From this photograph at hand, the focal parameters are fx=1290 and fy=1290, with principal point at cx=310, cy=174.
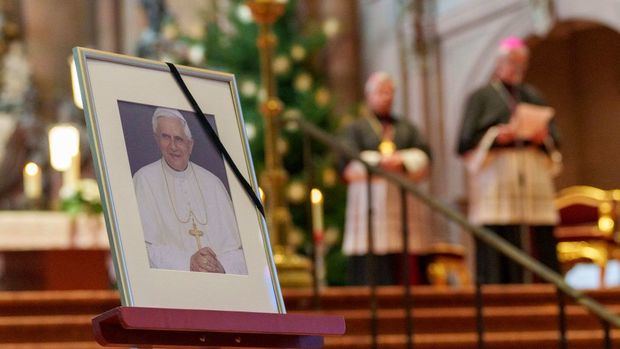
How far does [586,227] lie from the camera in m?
10.3

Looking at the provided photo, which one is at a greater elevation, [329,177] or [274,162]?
[329,177]

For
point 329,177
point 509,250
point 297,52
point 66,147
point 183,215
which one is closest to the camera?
point 183,215

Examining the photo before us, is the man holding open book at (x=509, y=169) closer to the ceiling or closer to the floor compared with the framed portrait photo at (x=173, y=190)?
closer to the ceiling

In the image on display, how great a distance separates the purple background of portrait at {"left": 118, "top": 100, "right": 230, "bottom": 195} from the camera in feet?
10.4

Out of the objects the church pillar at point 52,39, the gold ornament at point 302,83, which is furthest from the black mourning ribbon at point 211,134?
the church pillar at point 52,39

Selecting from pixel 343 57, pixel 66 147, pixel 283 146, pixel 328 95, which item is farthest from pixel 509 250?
pixel 343 57

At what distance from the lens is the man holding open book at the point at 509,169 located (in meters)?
8.43

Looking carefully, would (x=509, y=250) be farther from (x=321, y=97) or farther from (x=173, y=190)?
(x=321, y=97)

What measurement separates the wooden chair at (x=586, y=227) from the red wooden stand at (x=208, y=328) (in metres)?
7.07

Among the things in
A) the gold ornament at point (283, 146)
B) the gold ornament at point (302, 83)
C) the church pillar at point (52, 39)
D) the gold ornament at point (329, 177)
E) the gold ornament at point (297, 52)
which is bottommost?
the gold ornament at point (329, 177)

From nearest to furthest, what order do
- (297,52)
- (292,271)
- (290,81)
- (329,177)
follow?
(292,271), (329,177), (297,52), (290,81)

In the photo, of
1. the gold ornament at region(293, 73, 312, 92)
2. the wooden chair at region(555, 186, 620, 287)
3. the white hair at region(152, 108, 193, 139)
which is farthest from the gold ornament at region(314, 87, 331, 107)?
the white hair at region(152, 108, 193, 139)

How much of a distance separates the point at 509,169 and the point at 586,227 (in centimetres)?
202

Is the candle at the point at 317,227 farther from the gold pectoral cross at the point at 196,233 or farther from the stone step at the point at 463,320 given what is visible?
the gold pectoral cross at the point at 196,233
